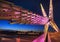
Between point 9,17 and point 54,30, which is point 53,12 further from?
point 9,17

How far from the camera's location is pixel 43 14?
6.80 feet

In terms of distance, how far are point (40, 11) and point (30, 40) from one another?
0.33 meters

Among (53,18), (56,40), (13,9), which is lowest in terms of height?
(56,40)

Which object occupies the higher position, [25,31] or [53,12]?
[53,12]

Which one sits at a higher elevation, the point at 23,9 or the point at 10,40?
the point at 23,9

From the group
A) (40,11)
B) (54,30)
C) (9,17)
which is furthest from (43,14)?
(9,17)

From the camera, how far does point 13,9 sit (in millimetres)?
2049

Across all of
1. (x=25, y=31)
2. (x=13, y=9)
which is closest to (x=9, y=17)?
(x=13, y=9)

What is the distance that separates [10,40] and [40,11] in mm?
445

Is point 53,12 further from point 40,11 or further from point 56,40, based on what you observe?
point 56,40

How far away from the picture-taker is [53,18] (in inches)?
81.3

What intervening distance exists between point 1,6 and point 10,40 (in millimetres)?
374

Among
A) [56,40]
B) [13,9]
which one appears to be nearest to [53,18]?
[56,40]

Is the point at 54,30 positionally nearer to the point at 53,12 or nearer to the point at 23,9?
the point at 53,12
